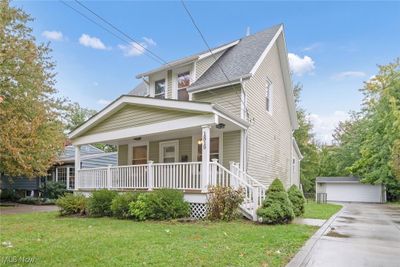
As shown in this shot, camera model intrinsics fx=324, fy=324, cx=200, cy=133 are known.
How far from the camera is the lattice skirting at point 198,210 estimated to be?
1066cm

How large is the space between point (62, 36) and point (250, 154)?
13.2m

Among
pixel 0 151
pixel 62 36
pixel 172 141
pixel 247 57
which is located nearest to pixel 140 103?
pixel 172 141

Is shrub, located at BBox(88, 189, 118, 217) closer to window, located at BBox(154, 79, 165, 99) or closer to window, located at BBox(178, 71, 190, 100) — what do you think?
window, located at BBox(178, 71, 190, 100)

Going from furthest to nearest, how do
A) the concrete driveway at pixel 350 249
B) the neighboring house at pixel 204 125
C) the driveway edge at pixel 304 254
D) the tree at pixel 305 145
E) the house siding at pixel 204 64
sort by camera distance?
the tree at pixel 305 145 → the house siding at pixel 204 64 → the neighboring house at pixel 204 125 → the concrete driveway at pixel 350 249 → the driveway edge at pixel 304 254

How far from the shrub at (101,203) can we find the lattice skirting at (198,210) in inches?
119

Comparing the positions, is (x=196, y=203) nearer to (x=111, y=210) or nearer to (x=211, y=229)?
(x=211, y=229)

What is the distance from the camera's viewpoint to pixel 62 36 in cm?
1889

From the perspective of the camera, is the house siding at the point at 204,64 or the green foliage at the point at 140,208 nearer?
the green foliage at the point at 140,208

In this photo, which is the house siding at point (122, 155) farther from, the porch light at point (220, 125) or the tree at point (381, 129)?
the tree at point (381, 129)

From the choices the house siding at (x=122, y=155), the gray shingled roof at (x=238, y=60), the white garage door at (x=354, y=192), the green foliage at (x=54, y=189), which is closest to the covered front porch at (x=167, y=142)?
the house siding at (x=122, y=155)

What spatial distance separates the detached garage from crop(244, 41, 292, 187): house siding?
753 inches

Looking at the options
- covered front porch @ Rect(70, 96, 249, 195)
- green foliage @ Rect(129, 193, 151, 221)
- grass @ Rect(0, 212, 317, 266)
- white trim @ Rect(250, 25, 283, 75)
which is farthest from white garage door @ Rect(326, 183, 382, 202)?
green foliage @ Rect(129, 193, 151, 221)

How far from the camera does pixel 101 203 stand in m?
11.8

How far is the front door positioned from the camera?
1475 centimetres
